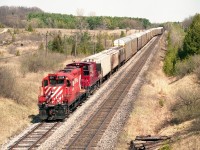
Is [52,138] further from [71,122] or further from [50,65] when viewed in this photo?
[50,65]

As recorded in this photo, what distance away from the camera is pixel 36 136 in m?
22.8

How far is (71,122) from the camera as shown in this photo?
25.8 metres

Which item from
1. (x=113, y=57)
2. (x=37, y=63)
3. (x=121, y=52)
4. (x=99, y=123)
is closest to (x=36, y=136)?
(x=99, y=123)

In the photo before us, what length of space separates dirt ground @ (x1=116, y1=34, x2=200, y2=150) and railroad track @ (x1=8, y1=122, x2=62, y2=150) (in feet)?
15.6

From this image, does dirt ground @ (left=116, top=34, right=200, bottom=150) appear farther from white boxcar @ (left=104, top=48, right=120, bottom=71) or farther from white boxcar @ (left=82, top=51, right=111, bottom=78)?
white boxcar @ (left=104, top=48, right=120, bottom=71)

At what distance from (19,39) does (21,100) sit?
74455mm

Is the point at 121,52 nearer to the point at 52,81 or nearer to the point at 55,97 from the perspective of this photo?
the point at 52,81

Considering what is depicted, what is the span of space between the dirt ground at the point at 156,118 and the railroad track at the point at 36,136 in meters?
4.76

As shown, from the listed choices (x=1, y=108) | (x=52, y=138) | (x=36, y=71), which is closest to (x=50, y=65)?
(x=36, y=71)

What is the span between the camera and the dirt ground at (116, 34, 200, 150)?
60.1ft

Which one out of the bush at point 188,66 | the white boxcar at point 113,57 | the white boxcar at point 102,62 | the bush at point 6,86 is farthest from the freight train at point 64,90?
the bush at point 188,66

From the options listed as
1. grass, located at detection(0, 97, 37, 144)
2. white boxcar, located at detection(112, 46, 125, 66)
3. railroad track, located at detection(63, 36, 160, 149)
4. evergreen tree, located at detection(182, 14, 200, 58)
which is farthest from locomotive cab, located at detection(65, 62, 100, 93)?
white boxcar, located at detection(112, 46, 125, 66)

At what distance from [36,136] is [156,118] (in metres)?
9.74

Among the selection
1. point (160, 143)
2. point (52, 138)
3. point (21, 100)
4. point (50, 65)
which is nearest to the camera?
point (160, 143)
